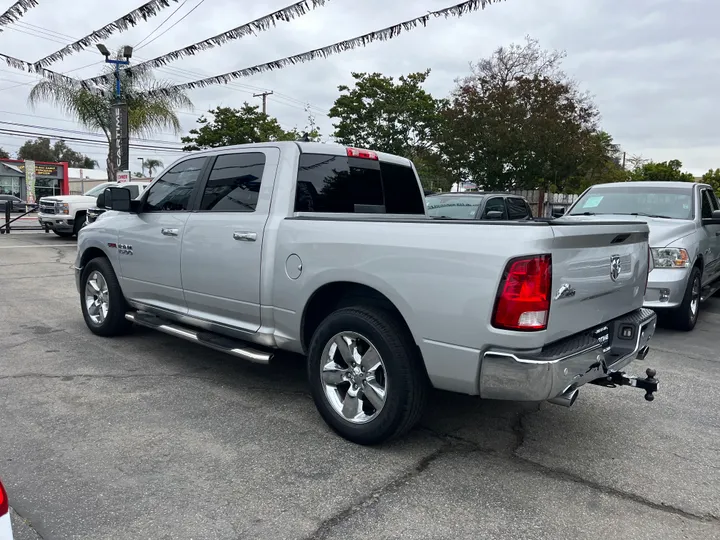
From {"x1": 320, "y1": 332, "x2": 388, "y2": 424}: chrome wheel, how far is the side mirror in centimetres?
253

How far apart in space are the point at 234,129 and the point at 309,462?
103ft

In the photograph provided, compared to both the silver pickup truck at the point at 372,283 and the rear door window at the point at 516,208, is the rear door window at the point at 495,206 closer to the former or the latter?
the rear door window at the point at 516,208

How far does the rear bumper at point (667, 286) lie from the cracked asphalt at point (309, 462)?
1413 millimetres

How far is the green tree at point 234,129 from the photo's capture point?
32688 millimetres

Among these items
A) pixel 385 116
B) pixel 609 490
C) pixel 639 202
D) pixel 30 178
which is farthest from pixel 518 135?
pixel 30 178

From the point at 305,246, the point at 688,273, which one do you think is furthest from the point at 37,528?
the point at 688,273

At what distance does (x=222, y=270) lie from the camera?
4211 millimetres

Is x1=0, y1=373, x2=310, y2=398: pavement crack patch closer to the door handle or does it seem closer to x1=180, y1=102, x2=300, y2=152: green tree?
the door handle

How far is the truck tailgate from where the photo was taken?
2.84 metres

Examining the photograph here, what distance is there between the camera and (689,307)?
655cm

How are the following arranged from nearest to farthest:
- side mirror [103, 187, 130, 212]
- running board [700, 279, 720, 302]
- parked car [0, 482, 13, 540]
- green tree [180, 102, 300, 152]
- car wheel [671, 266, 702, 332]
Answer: parked car [0, 482, 13, 540] < side mirror [103, 187, 130, 212] < car wheel [671, 266, 702, 332] < running board [700, 279, 720, 302] < green tree [180, 102, 300, 152]

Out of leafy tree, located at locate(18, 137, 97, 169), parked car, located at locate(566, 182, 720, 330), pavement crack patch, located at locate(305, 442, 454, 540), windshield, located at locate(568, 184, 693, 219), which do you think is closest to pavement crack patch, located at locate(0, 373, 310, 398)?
pavement crack patch, located at locate(305, 442, 454, 540)

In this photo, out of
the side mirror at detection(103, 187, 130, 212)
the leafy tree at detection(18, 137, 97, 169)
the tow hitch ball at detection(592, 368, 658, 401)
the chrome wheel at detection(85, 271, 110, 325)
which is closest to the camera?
Result: the tow hitch ball at detection(592, 368, 658, 401)

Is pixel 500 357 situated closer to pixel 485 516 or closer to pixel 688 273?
pixel 485 516
